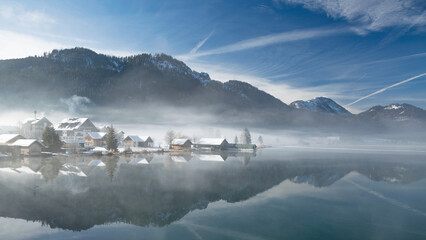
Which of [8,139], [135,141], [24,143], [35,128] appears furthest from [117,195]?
[35,128]

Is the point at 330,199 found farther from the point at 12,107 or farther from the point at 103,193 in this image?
the point at 12,107

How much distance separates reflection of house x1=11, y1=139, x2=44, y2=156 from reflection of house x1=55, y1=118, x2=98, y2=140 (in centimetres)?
3361

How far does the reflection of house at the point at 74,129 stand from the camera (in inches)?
3713

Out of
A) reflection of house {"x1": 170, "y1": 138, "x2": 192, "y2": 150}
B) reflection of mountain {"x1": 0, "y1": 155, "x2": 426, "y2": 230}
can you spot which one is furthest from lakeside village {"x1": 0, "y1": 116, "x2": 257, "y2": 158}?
reflection of mountain {"x1": 0, "y1": 155, "x2": 426, "y2": 230}

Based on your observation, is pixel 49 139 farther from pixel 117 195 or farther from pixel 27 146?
pixel 117 195

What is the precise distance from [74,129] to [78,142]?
989 inches

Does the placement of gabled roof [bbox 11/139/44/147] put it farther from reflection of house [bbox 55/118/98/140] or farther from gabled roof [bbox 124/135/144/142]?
gabled roof [bbox 124/135/144/142]

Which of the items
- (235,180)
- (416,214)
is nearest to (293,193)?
(235,180)

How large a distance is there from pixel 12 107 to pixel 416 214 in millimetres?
214429

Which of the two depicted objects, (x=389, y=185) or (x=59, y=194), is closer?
(x=59, y=194)

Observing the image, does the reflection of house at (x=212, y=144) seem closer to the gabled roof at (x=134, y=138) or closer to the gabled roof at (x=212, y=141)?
the gabled roof at (x=212, y=141)

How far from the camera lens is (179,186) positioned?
90.6 ft

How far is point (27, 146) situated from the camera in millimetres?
57906

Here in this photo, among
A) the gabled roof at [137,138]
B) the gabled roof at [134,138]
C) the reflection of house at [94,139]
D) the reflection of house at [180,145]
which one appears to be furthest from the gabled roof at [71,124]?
the reflection of house at [180,145]
